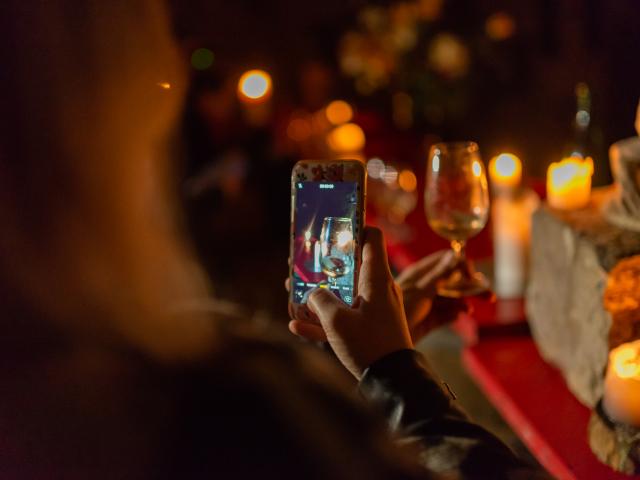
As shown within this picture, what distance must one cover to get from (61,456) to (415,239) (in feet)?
5.30

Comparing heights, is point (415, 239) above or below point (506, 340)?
above

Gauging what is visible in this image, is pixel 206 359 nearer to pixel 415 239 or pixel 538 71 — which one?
pixel 415 239

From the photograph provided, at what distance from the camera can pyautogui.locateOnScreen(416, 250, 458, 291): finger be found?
1115 mm

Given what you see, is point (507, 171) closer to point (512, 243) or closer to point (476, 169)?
point (512, 243)

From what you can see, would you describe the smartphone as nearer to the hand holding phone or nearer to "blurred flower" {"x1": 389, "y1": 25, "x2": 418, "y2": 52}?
the hand holding phone

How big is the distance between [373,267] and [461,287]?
1.38 feet

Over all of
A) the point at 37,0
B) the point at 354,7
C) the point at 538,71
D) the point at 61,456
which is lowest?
the point at 61,456

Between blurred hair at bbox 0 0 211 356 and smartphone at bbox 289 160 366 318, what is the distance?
1.05 ft

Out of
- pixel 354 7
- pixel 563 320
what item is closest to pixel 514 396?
pixel 563 320

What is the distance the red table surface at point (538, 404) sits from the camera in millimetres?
976

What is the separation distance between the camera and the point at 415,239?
2.00 m

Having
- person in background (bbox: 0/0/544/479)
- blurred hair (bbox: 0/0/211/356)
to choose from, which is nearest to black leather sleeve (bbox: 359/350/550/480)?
person in background (bbox: 0/0/544/479)

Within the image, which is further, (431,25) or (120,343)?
(431,25)

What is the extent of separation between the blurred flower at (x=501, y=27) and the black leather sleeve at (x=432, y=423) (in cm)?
223
